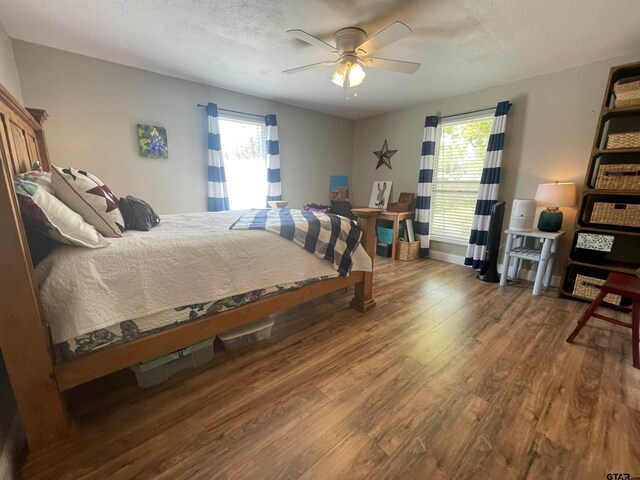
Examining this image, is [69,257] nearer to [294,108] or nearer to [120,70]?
[120,70]

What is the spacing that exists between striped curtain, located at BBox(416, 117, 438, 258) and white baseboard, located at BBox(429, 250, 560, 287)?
144mm

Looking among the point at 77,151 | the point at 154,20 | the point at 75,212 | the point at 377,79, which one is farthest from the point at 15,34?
the point at 377,79

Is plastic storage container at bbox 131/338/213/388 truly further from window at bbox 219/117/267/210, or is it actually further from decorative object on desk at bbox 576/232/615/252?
decorative object on desk at bbox 576/232/615/252

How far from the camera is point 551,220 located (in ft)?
8.64

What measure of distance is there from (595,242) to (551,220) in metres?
0.40

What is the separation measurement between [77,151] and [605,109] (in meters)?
4.79

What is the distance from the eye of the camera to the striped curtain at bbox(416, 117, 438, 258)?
11.8ft

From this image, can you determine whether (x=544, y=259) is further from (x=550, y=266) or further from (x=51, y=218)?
(x=51, y=218)

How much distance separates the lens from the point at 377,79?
2861mm

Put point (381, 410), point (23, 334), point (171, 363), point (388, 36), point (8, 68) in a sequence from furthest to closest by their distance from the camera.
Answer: point (8, 68), point (388, 36), point (171, 363), point (381, 410), point (23, 334)

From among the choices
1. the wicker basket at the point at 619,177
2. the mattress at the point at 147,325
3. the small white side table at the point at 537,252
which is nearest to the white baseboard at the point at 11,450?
the mattress at the point at 147,325

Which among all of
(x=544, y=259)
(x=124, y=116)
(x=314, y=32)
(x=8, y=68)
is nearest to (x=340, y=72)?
(x=314, y=32)

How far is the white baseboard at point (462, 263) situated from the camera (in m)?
2.86

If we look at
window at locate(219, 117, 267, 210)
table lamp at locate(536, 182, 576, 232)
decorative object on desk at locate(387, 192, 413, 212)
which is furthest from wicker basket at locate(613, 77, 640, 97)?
window at locate(219, 117, 267, 210)
